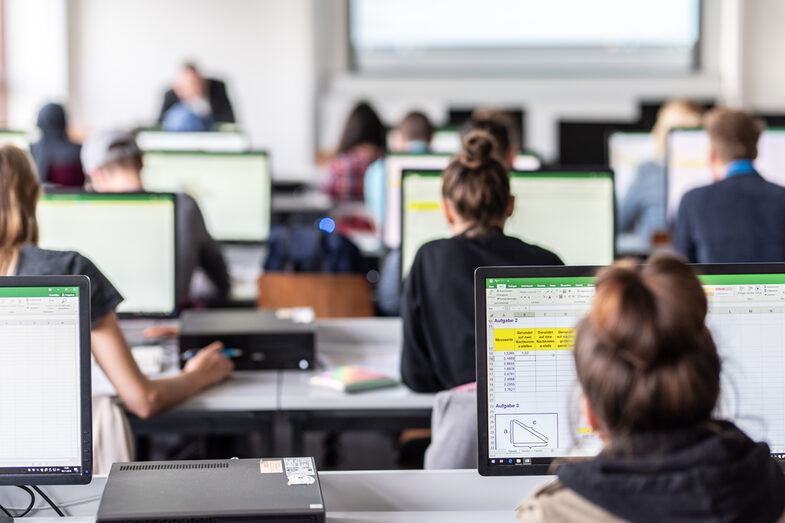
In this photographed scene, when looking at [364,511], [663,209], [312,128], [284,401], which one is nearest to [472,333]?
[284,401]

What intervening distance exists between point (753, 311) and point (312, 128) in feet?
27.0

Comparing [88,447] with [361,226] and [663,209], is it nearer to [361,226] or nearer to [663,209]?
[663,209]

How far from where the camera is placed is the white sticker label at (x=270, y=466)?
1.94 meters

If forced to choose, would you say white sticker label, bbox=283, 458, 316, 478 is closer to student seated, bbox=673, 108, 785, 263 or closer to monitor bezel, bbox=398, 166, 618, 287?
monitor bezel, bbox=398, 166, 618, 287

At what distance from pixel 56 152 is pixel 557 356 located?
4.98 m

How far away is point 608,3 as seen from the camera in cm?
1018

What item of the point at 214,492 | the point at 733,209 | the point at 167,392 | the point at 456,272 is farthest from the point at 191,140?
the point at 214,492

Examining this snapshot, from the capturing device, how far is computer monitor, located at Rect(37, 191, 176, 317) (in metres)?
3.52

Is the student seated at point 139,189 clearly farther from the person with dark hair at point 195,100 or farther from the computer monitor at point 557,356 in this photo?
the person with dark hair at point 195,100

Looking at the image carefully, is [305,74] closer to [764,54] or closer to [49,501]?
[764,54]

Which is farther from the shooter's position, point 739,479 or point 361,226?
point 361,226

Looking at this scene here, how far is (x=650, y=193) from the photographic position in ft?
18.4

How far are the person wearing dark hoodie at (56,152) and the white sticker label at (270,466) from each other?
A: 4.83 meters

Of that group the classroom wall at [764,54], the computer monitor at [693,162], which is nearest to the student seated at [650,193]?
the computer monitor at [693,162]
